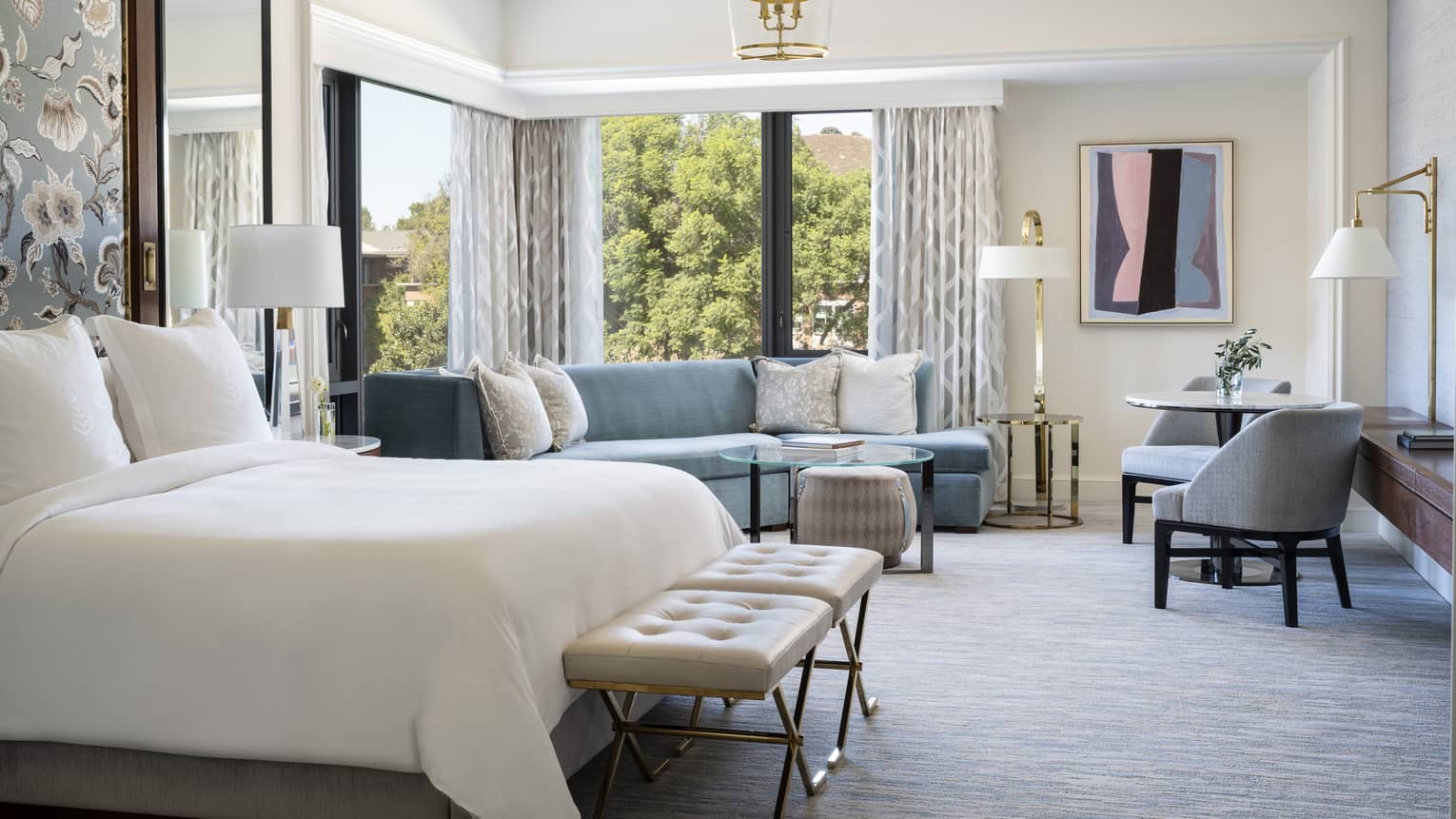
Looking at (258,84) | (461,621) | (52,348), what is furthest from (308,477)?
(258,84)

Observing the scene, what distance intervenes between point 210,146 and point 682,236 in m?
3.53

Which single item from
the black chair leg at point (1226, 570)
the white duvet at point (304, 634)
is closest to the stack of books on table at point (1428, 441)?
the black chair leg at point (1226, 570)

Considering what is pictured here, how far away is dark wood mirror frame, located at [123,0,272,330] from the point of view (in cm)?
449

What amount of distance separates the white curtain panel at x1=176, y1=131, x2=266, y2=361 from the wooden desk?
13.8 feet

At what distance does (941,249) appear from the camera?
24.7 ft

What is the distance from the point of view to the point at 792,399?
7176mm

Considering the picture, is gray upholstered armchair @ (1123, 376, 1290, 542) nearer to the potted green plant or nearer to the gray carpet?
the potted green plant

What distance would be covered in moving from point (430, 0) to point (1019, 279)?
3679 millimetres

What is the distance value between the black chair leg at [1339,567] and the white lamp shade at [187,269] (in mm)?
4324

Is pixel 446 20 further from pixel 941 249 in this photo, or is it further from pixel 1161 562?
pixel 1161 562

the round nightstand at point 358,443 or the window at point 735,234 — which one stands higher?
the window at point 735,234

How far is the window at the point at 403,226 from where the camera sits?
6.56 m

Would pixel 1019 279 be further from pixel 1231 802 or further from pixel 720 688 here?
pixel 720 688

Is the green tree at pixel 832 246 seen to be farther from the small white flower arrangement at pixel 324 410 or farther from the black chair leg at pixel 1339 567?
the black chair leg at pixel 1339 567
